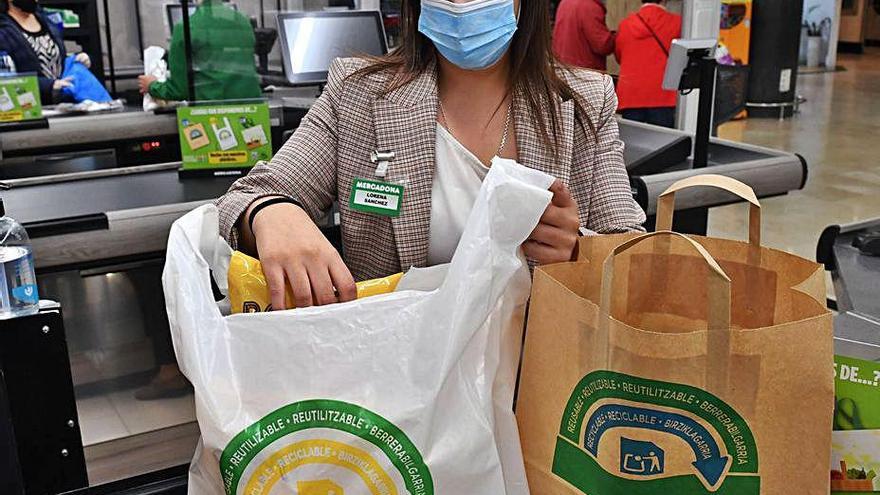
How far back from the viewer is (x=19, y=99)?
4.09 meters

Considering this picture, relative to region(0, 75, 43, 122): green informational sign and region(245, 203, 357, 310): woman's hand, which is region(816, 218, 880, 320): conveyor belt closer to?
region(245, 203, 357, 310): woman's hand

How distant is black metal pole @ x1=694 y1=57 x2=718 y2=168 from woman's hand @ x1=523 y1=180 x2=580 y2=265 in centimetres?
188

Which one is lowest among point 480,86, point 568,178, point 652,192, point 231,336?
point 652,192

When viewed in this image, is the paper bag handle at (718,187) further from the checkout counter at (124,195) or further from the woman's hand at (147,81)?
the woman's hand at (147,81)

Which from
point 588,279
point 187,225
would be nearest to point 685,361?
point 588,279

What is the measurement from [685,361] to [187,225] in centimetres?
61

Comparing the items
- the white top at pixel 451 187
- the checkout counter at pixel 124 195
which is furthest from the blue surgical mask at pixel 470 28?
the checkout counter at pixel 124 195

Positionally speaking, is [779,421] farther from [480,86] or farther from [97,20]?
[97,20]

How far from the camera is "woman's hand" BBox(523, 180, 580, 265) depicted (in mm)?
1082

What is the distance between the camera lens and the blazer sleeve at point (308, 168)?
1254 millimetres

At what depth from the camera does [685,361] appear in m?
0.89

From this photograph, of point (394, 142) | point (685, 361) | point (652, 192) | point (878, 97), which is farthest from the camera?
point (878, 97)

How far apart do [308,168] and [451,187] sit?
21cm

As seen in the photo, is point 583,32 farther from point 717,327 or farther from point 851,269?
point 717,327
